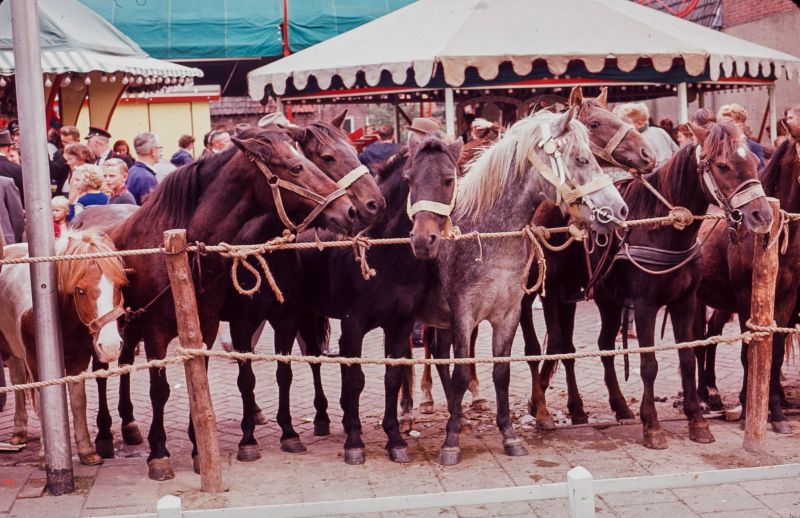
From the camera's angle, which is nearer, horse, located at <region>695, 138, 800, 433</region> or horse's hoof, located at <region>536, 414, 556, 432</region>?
horse, located at <region>695, 138, 800, 433</region>

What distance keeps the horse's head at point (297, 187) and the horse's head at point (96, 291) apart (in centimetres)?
96

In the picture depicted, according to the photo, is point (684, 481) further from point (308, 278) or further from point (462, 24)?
point (462, 24)

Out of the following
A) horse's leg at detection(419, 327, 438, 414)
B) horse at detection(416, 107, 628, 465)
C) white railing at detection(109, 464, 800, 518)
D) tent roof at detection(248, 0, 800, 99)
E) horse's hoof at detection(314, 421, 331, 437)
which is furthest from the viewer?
tent roof at detection(248, 0, 800, 99)

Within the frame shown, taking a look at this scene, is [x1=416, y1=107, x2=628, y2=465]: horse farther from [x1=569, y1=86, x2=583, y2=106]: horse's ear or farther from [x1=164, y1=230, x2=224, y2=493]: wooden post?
[x1=164, y1=230, x2=224, y2=493]: wooden post

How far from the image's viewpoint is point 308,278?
6020 millimetres

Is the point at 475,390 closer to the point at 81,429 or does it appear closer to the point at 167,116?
the point at 81,429

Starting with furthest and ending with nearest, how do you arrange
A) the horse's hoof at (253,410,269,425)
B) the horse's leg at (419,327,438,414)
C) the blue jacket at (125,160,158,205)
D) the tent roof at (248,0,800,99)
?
the tent roof at (248,0,800,99)
the blue jacket at (125,160,158,205)
the horse's leg at (419,327,438,414)
the horse's hoof at (253,410,269,425)

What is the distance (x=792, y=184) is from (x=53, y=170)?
7.52 meters

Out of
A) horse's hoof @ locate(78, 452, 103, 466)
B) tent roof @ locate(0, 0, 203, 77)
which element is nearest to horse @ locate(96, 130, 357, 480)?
horse's hoof @ locate(78, 452, 103, 466)

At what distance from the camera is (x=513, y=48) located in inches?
425

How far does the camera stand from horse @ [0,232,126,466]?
16.1ft

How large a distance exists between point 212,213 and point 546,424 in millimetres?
2683

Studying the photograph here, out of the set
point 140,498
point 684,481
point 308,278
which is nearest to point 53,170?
point 308,278

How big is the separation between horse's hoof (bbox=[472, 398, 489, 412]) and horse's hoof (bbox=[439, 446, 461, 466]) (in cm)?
141
